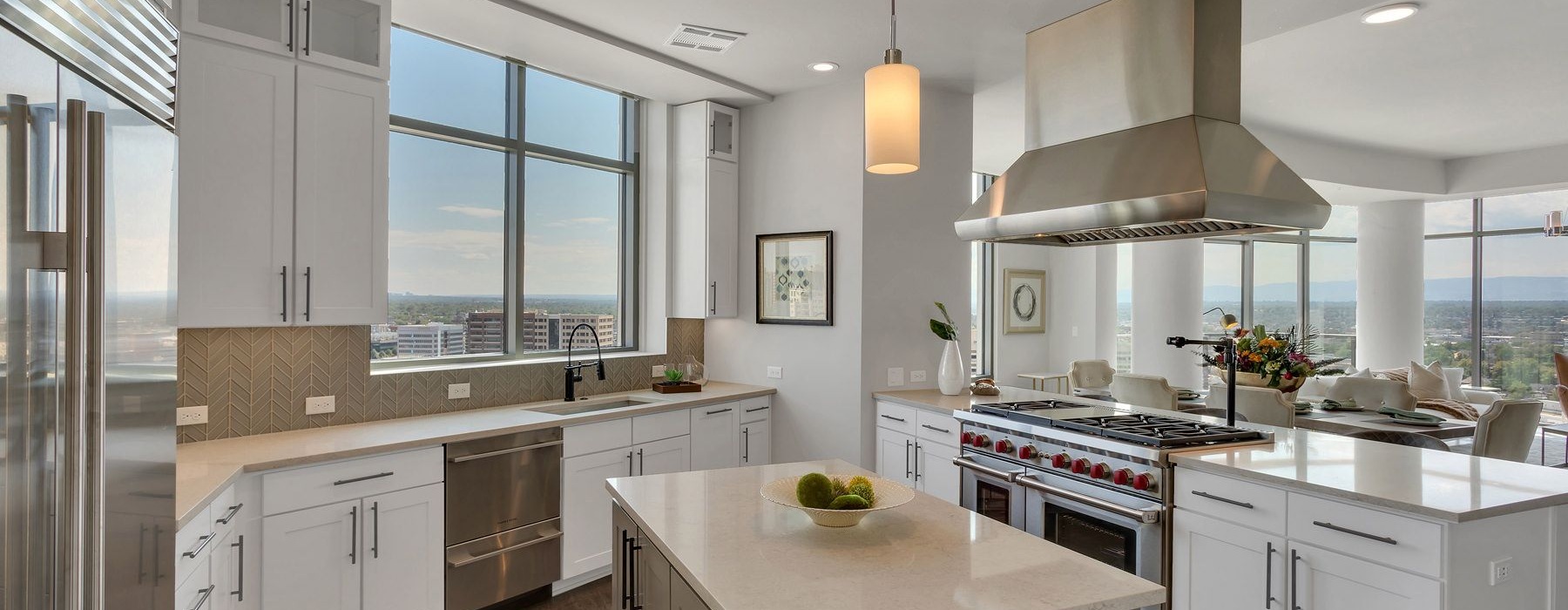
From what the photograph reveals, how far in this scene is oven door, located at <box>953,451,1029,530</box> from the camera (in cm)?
314

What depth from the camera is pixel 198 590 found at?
2.07 metres

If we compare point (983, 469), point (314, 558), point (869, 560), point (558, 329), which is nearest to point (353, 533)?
point (314, 558)

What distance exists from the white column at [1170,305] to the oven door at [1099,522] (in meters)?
4.74

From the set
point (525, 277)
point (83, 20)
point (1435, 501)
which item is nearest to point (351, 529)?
point (525, 277)

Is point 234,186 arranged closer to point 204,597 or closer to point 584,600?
point 204,597

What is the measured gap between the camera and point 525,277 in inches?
161

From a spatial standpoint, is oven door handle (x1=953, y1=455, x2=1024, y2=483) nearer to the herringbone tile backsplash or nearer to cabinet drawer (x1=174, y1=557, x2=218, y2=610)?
the herringbone tile backsplash

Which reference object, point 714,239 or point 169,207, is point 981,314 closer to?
point 714,239

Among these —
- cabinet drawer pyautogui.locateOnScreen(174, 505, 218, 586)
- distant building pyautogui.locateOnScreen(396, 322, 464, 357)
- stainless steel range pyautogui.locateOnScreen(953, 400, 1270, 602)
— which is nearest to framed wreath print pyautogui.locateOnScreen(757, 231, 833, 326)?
stainless steel range pyautogui.locateOnScreen(953, 400, 1270, 602)

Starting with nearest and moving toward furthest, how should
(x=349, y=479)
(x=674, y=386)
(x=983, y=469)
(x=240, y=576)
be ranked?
1. (x=240, y=576)
2. (x=349, y=479)
3. (x=983, y=469)
4. (x=674, y=386)

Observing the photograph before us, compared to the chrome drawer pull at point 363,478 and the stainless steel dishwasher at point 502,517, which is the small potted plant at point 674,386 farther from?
the chrome drawer pull at point 363,478

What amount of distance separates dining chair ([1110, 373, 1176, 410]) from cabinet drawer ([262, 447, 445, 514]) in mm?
4115

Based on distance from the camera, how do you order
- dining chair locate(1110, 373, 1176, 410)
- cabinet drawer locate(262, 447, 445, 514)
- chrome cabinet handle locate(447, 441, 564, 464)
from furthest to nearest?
dining chair locate(1110, 373, 1176, 410), chrome cabinet handle locate(447, 441, 564, 464), cabinet drawer locate(262, 447, 445, 514)

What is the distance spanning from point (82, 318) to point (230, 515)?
1.71 metres
